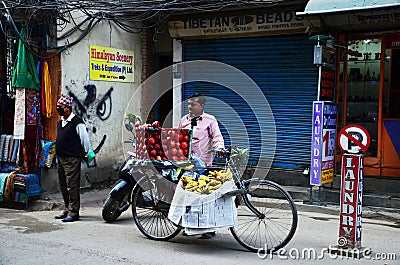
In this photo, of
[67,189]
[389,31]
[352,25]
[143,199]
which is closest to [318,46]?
[352,25]

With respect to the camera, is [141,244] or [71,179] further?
[71,179]

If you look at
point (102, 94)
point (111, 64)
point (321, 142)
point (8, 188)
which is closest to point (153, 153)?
point (321, 142)

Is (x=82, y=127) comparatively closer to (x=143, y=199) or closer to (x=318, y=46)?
(x=143, y=199)

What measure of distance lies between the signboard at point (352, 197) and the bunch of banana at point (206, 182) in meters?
1.30

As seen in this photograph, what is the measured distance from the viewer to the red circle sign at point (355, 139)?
570 cm

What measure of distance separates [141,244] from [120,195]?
1.13 meters

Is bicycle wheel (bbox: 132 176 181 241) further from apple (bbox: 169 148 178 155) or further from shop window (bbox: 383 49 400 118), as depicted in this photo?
shop window (bbox: 383 49 400 118)

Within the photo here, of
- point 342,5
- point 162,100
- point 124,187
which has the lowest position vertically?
point 124,187

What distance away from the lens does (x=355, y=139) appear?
226 inches

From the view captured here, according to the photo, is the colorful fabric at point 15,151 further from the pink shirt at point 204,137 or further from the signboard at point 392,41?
the signboard at point 392,41

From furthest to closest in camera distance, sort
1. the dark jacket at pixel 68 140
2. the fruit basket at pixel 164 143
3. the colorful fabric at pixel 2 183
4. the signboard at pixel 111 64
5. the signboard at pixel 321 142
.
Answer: the signboard at pixel 111 64 → the colorful fabric at pixel 2 183 → the signboard at pixel 321 142 → the dark jacket at pixel 68 140 → the fruit basket at pixel 164 143

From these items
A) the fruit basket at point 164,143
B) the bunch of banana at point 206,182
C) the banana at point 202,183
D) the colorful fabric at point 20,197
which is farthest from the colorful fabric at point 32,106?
the banana at point 202,183

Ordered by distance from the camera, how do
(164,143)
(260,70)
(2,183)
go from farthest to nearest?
(260,70) < (2,183) < (164,143)

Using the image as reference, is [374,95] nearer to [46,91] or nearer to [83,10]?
[83,10]
